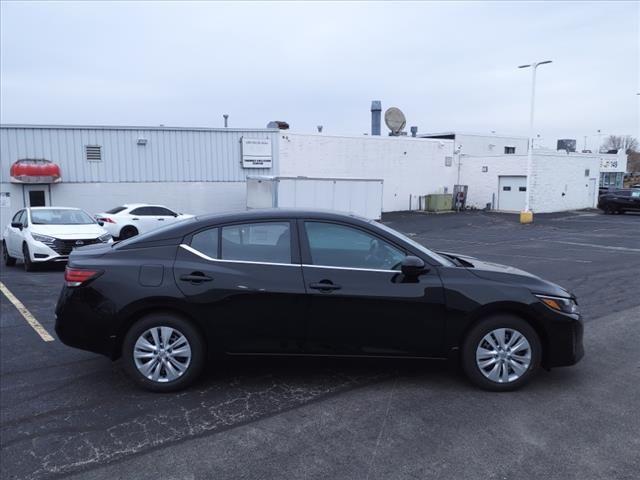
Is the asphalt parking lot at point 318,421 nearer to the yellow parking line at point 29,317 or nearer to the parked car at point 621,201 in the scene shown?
the yellow parking line at point 29,317

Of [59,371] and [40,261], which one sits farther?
[40,261]

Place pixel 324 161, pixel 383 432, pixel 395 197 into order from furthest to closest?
pixel 395 197
pixel 324 161
pixel 383 432

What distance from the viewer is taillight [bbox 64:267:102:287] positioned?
459 centimetres

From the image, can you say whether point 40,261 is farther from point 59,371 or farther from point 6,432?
point 6,432

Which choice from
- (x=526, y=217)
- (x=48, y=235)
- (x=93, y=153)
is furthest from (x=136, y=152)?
(x=526, y=217)

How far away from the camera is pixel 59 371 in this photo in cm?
518

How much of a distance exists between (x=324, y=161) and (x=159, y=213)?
38.1 ft

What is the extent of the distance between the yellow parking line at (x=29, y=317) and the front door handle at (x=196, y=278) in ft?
8.94

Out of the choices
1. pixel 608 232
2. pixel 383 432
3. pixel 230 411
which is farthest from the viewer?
pixel 608 232

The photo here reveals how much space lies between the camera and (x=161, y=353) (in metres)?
4.54

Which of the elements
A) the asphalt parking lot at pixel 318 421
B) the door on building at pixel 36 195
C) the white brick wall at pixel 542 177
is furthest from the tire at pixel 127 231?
the white brick wall at pixel 542 177

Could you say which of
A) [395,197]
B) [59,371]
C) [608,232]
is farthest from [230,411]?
[395,197]

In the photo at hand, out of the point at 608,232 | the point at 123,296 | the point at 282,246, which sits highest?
the point at 282,246

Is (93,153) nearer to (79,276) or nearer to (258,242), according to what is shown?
(79,276)
